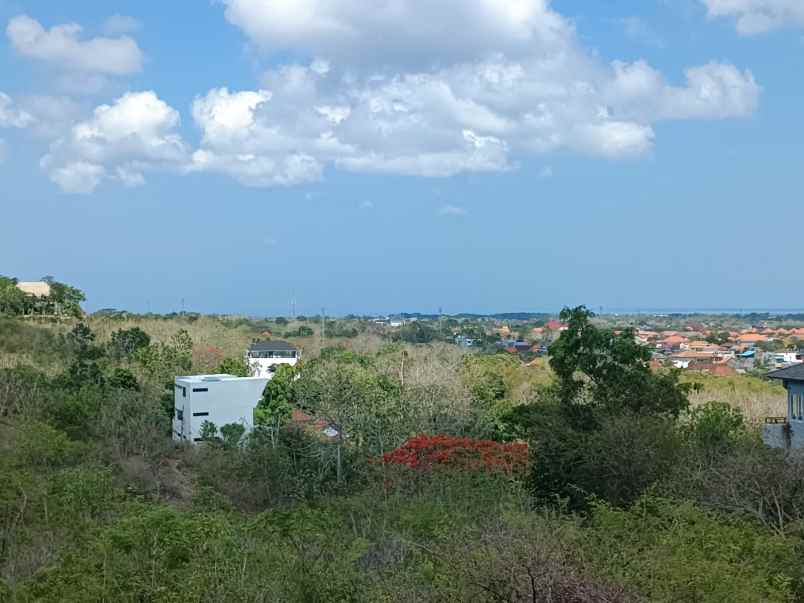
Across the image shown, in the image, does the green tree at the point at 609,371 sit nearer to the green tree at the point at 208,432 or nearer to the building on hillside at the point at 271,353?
the green tree at the point at 208,432

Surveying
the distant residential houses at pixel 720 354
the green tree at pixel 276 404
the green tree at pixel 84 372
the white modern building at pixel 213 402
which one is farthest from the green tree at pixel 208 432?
the distant residential houses at pixel 720 354

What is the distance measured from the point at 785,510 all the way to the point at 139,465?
657 inches

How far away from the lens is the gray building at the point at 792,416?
21.2 meters

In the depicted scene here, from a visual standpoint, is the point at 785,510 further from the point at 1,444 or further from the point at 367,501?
the point at 1,444

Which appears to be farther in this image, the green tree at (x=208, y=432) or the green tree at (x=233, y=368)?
the green tree at (x=233, y=368)

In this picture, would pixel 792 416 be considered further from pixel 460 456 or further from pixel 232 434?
pixel 232 434

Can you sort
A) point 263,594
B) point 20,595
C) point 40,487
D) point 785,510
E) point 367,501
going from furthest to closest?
1. point 367,501
2. point 40,487
3. point 785,510
4. point 20,595
5. point 263,594

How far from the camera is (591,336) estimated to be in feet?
66.0

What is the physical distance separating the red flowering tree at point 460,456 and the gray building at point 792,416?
5.84m

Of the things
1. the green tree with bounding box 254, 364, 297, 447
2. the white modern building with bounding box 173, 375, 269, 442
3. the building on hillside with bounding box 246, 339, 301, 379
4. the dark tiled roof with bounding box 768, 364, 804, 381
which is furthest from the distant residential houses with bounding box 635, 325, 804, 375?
the dark tiled roof with bounding box 768, 364, 804, 381

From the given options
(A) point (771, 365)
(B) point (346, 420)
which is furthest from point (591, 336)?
(A) point (771, 365)

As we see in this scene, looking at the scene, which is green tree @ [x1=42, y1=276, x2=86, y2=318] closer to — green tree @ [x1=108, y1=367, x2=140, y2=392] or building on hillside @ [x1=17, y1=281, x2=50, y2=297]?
building on hillside @ [x1=17, y1=281, x2=50, y2=297]

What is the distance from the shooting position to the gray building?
69.6 ft

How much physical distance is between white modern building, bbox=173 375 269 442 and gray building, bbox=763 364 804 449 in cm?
1831
